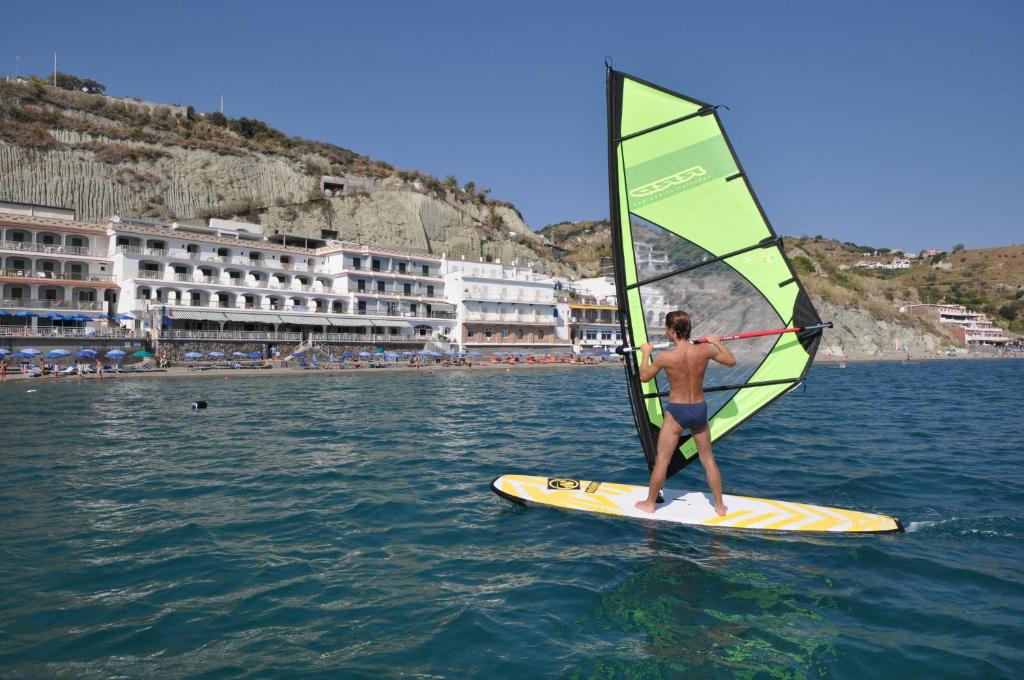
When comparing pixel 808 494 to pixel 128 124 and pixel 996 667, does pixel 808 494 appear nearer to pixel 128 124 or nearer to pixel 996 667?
pixel 996 667

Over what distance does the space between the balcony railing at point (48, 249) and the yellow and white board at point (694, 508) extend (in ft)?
170

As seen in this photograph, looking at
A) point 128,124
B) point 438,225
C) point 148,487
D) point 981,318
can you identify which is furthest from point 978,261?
point 148,487

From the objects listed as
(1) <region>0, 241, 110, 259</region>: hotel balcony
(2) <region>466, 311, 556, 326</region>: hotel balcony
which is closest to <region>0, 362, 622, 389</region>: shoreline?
(2) <region>466, 311, 556, 326</region>: hotel balcony

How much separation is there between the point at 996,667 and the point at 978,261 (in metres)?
226

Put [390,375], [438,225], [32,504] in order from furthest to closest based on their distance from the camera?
1. [438,225]
2. [390,375]
3. [32,504]

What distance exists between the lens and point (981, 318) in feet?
398

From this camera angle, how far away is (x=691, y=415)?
725cm

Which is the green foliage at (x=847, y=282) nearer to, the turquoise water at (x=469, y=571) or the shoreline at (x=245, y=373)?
the shoreline at (x=245, y=373)

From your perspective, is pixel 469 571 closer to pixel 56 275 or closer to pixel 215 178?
pixel 56 275

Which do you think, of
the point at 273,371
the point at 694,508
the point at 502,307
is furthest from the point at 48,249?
the point at 694,508

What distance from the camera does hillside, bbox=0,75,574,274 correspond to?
60938mm

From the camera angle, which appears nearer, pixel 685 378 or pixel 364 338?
pixel 685 378

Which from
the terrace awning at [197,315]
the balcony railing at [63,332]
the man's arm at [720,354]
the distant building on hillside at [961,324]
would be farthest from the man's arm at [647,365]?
the distant building on hillside at [961,324]

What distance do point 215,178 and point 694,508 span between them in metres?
75.9
